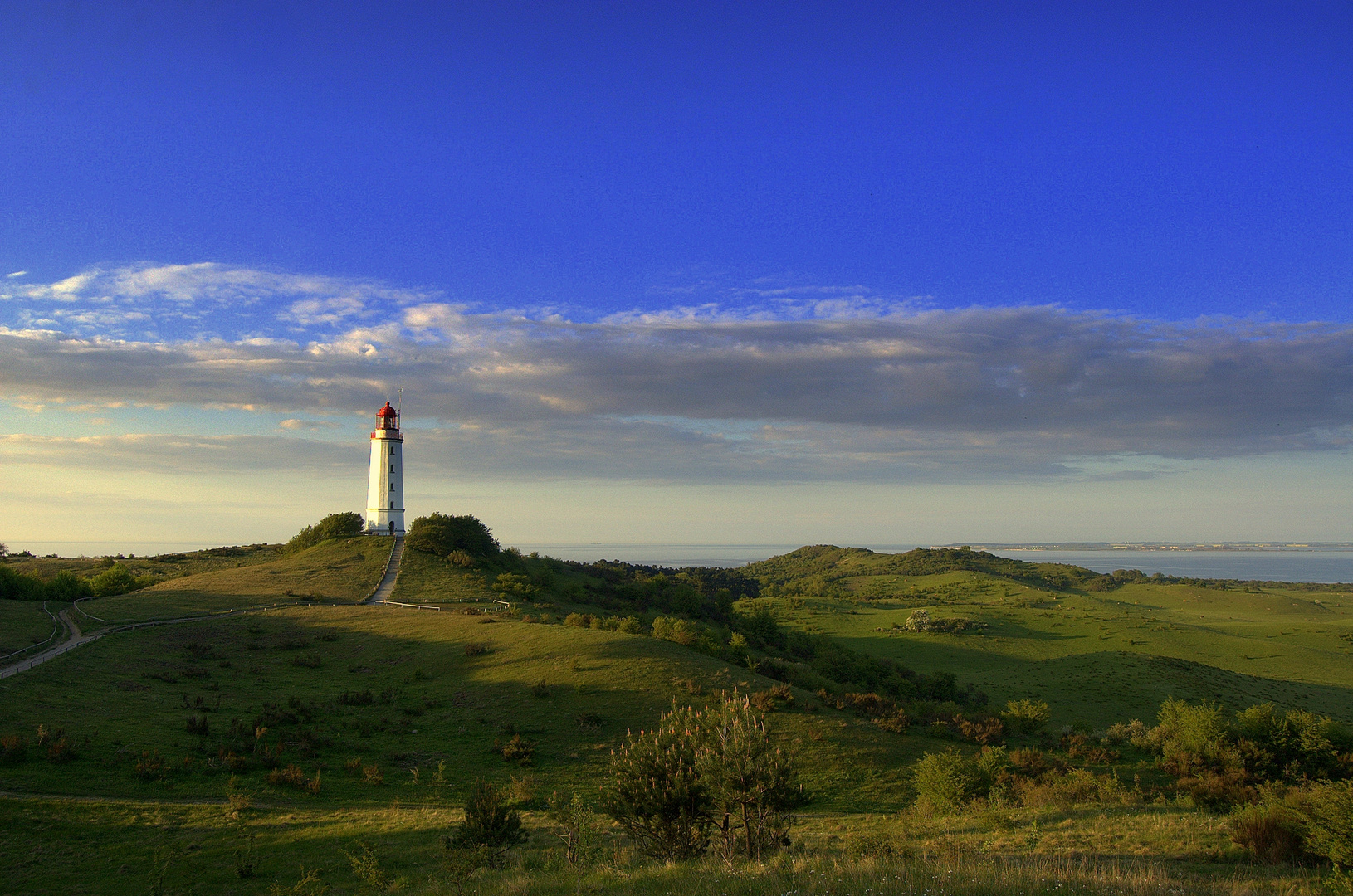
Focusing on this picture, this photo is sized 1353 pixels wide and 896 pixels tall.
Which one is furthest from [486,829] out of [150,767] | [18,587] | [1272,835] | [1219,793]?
[18,587]

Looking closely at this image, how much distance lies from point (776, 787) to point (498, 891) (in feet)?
14.3

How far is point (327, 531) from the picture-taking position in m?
64.5

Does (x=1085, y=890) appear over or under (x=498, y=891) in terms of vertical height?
over

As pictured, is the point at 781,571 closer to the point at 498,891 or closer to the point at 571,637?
the point at 571,637

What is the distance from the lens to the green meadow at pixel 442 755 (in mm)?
11289

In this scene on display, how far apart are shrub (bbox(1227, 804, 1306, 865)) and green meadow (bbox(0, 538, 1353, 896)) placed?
0.89 feet

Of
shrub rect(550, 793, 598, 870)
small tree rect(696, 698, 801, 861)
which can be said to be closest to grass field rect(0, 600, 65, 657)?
shrub rect(550, 793, 598, 870)

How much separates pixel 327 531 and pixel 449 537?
13.6 meters

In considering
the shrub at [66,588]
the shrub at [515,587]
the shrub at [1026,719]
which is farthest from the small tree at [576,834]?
the shrub at [66,588]

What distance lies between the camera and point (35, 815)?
14.2 m

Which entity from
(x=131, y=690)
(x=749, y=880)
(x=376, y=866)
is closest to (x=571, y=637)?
(x=131, y=690)

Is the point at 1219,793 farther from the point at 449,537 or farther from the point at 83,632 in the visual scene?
the point at 449,537

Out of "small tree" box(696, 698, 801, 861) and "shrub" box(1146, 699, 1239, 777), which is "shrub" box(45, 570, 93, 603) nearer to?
"small tree" box(696, 698, 801, 861)

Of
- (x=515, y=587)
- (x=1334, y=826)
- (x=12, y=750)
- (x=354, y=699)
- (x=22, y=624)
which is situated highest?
(x=22, y=624)
